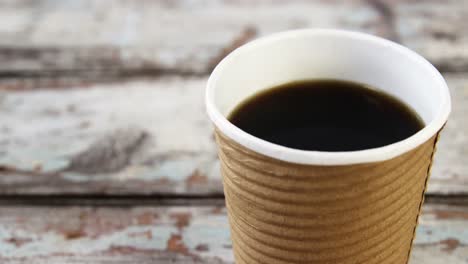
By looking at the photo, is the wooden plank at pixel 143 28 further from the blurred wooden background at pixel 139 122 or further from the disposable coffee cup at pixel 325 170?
the disposable coffee cup at pixel 325 170

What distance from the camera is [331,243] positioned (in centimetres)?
43

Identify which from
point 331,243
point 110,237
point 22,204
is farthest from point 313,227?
point 22,204

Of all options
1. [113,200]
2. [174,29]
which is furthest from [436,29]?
[113,200]

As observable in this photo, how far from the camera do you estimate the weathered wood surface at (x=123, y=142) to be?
69 centimetres

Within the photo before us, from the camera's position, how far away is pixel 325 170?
1.26 ft

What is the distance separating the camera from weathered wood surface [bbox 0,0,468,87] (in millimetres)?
881

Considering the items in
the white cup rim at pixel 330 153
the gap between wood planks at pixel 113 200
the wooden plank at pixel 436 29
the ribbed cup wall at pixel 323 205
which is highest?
the white cup rim at pixel 330 153

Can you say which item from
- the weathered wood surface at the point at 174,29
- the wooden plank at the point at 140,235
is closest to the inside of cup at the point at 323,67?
the wooden plank at the point at 140,235

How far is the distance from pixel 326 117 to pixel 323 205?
0.41 feet

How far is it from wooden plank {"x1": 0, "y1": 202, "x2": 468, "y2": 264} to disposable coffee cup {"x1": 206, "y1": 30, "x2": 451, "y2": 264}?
0.37 feet

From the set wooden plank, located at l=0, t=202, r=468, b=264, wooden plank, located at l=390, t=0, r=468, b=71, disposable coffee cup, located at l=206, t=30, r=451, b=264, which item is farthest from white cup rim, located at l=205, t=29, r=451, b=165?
wooden plank, located at l=390, t=0, r=468, b=71

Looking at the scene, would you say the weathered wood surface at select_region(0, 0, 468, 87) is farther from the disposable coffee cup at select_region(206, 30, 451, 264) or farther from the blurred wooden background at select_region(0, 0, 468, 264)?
the disposable coffee cup at select_region(206, 30, 451, 264)

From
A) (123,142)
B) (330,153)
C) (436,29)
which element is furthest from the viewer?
(436,29)

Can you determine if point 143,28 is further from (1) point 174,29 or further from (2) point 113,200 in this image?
(2) point 113,200
